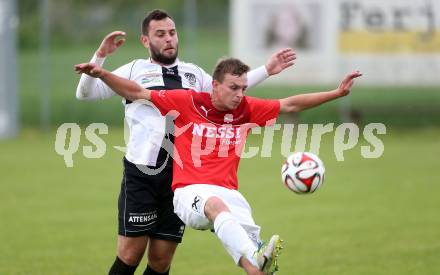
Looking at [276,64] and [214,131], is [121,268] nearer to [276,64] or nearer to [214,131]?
→ [214,131]

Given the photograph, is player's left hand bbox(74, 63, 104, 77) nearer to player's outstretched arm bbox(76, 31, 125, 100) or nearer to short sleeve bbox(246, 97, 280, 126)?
player's outstretched arm bbox(76, 31, 125, 100)

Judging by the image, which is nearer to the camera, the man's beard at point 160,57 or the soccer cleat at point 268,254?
the soccer cleat at point 268,254

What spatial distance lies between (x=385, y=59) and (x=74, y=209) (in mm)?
11947

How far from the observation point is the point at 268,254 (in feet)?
19.9

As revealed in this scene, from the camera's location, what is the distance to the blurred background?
33.7ft

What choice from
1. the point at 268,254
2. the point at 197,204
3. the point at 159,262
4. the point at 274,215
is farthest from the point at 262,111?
the point at 274,215

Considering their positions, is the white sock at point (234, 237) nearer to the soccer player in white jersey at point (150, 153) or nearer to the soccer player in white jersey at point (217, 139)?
the soccer player in white jersey at point (217, 139)

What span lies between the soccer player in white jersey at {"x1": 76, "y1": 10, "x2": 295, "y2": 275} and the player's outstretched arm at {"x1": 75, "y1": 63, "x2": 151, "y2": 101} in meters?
0.36

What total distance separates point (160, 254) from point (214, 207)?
1282 mm

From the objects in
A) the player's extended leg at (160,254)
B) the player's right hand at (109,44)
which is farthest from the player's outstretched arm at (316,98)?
the player's extended leg at (160,254)

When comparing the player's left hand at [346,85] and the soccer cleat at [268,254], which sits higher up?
the player's left hand at [346,85]

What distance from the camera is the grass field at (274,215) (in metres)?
9.53

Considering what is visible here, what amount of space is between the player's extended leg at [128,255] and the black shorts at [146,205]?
3.0 inches

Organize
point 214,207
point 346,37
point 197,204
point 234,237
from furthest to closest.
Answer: point 346,37
point 197,204
point 214,207
point 234,237
